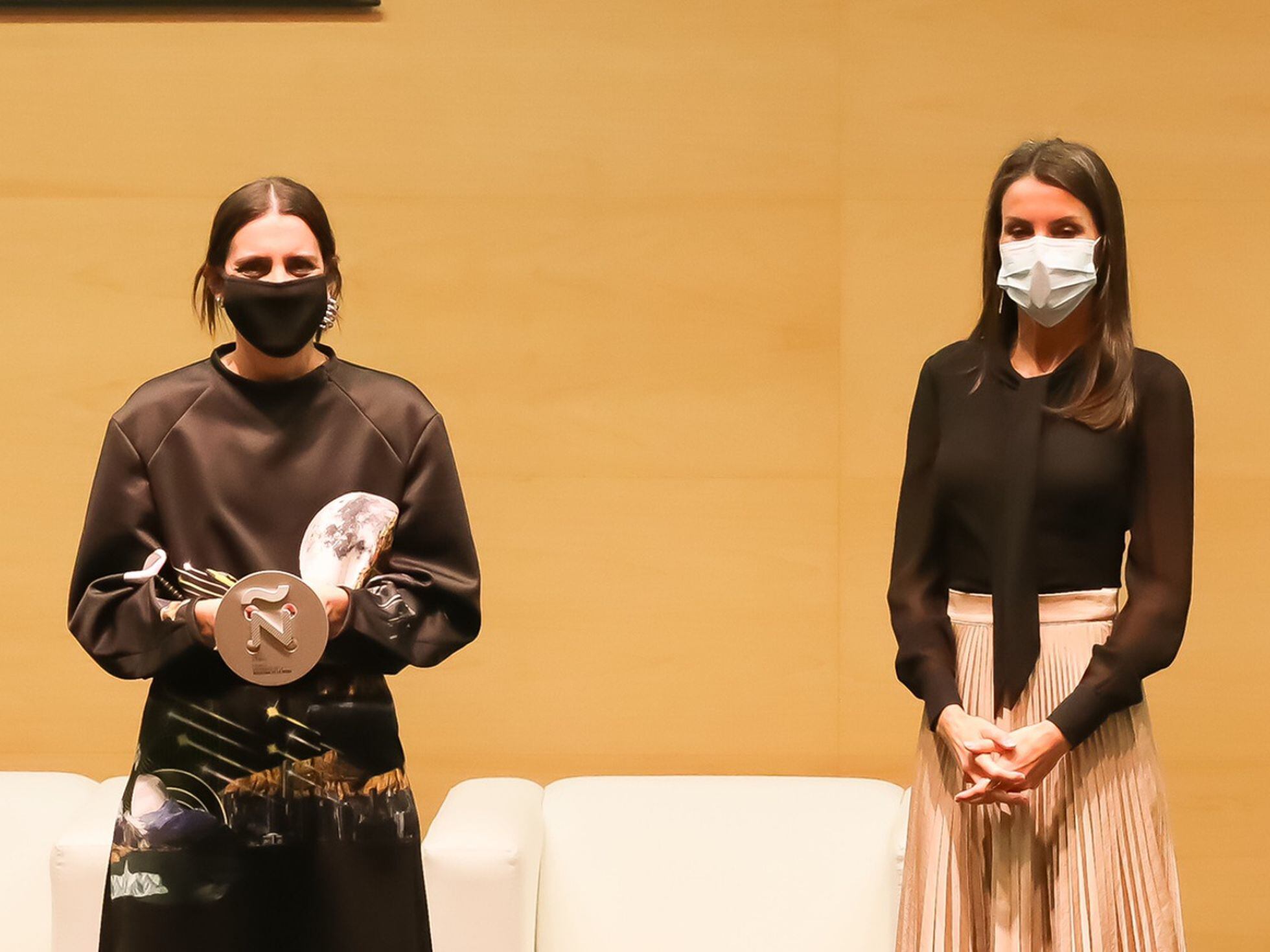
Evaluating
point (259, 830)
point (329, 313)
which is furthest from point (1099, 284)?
point (259, 830)

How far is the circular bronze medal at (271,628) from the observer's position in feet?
7.38

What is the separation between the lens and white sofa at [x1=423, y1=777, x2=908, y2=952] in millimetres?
3260

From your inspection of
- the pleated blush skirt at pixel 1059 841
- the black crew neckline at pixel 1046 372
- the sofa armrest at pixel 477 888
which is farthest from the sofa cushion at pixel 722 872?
the black crew neckline at pixel 1046 372

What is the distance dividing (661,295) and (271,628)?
1.68m

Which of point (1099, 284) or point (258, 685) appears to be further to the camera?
point (1099, 284)

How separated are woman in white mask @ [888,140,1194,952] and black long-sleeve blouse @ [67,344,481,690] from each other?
2.31ft

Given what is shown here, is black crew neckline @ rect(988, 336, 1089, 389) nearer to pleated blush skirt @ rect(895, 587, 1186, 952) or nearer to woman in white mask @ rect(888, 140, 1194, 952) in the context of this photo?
woman in white mask @ rect(888, 140, 1194, 952)

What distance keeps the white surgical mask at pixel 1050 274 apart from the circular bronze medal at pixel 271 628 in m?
1.05

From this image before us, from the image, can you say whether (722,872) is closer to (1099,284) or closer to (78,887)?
(78,887)

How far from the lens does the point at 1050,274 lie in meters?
2.37

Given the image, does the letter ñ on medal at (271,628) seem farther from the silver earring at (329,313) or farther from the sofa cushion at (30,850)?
the sofa cushion at (30,850)

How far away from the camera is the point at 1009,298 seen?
2504 millimetres

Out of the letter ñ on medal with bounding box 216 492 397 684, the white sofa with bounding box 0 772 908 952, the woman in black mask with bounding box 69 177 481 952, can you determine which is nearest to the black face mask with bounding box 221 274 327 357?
the woman in black mask with bounding box 69 177 481 952

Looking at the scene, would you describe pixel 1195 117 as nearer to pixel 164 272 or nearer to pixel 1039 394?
pixel 1039 394
